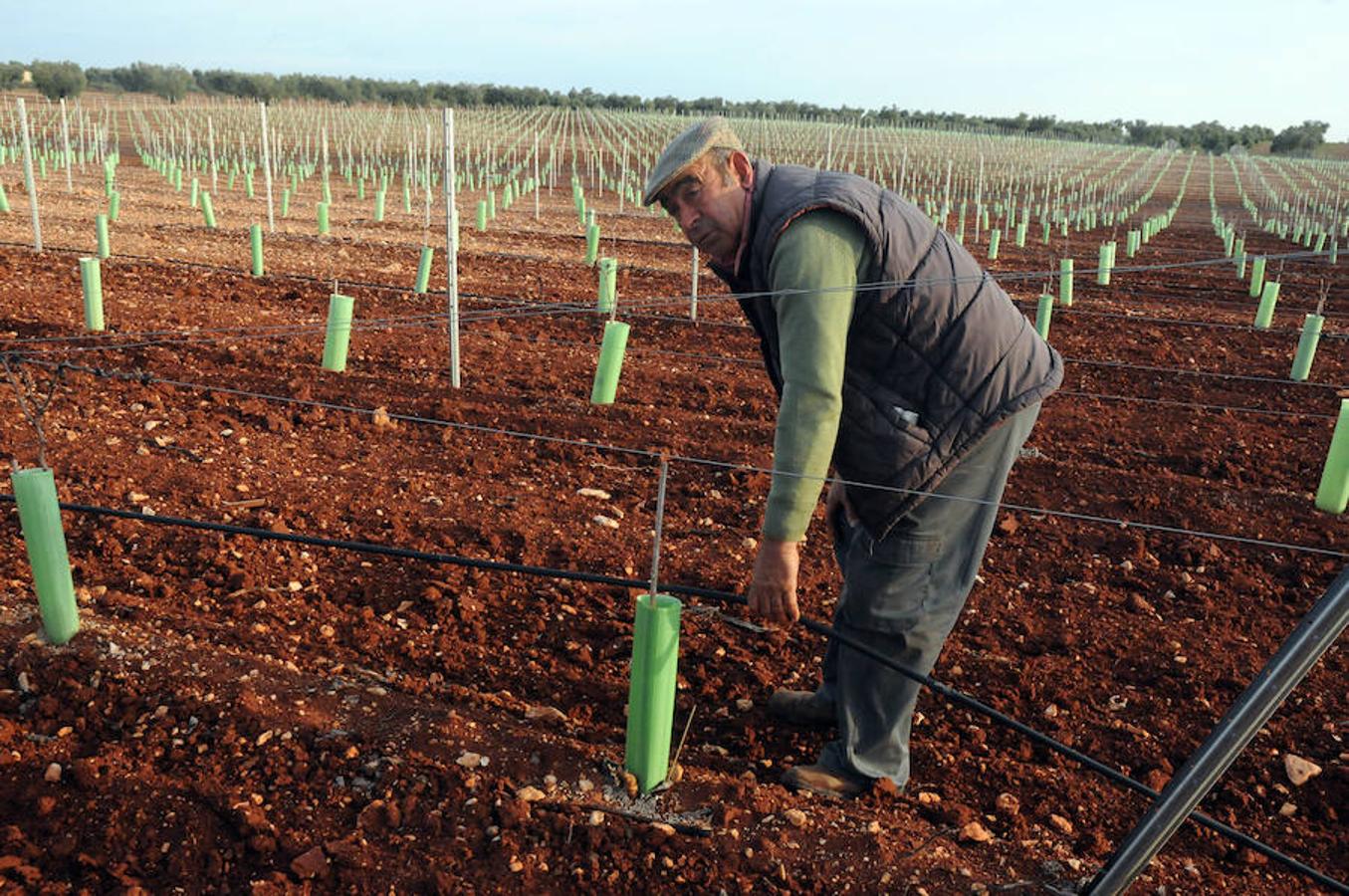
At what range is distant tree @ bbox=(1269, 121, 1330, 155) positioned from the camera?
227ft

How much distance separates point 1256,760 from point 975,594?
1184 mm

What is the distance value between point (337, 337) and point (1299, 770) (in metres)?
5.57

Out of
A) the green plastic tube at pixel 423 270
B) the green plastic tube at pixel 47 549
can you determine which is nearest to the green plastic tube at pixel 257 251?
the green plastic tube at pixel 423 270

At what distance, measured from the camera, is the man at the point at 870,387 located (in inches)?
82.7

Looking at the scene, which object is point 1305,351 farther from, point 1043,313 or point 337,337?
point 337,337

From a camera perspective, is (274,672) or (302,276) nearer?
(274,672)

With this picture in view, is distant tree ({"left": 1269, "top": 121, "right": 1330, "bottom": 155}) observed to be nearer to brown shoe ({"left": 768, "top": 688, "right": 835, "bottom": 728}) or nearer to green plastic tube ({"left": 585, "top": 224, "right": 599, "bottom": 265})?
green plastic tube ({"left": 585, "top": 224, "right": 599, "bottom": 265})

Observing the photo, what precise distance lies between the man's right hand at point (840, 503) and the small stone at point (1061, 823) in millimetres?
919

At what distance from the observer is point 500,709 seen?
299 cm

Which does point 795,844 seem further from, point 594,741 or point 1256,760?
point 1256,760

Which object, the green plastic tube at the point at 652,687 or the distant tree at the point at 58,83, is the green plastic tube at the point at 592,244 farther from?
the distant tree at the point at 58,83

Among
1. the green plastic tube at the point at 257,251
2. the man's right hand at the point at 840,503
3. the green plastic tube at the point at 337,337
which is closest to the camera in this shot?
the man's right hand at the point at 840,503

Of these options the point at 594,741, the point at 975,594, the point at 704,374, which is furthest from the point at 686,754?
the point at 704,374

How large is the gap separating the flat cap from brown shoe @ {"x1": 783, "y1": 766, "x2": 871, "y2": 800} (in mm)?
1495
